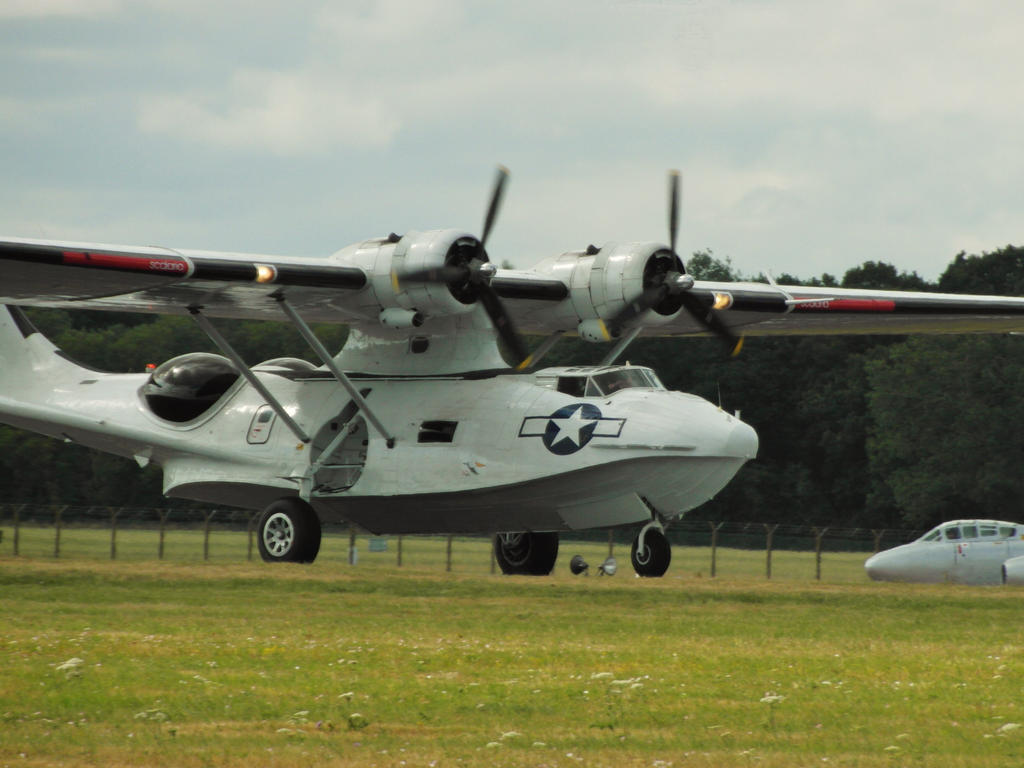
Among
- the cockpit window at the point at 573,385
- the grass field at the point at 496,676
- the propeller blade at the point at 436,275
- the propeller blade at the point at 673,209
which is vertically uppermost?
the propeller blade at the point at 673,209

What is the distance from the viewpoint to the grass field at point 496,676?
8.84m

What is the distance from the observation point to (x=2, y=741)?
8.63 metres

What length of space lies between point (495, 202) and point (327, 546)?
1760cm

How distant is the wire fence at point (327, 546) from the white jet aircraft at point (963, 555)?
2.21m

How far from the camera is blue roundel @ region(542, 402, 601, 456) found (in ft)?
73.0

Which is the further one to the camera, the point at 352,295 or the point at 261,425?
the point at 261,425

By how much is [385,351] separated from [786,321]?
8.19m

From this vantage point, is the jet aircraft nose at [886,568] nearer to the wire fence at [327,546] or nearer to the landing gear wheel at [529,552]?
the wire fence at [327,546]

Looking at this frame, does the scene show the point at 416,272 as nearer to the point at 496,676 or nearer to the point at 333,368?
the point at 333,368

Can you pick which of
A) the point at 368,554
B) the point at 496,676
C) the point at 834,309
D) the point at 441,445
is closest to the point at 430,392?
the point at 441,445

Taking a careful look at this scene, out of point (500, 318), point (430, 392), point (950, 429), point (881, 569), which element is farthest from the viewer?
point (950, 429)

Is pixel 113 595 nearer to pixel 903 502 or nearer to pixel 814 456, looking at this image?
pixel 903 502

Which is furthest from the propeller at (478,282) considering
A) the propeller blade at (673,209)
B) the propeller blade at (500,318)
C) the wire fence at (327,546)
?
the wire fence at (327,546)

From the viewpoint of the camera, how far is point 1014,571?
2852 cm
